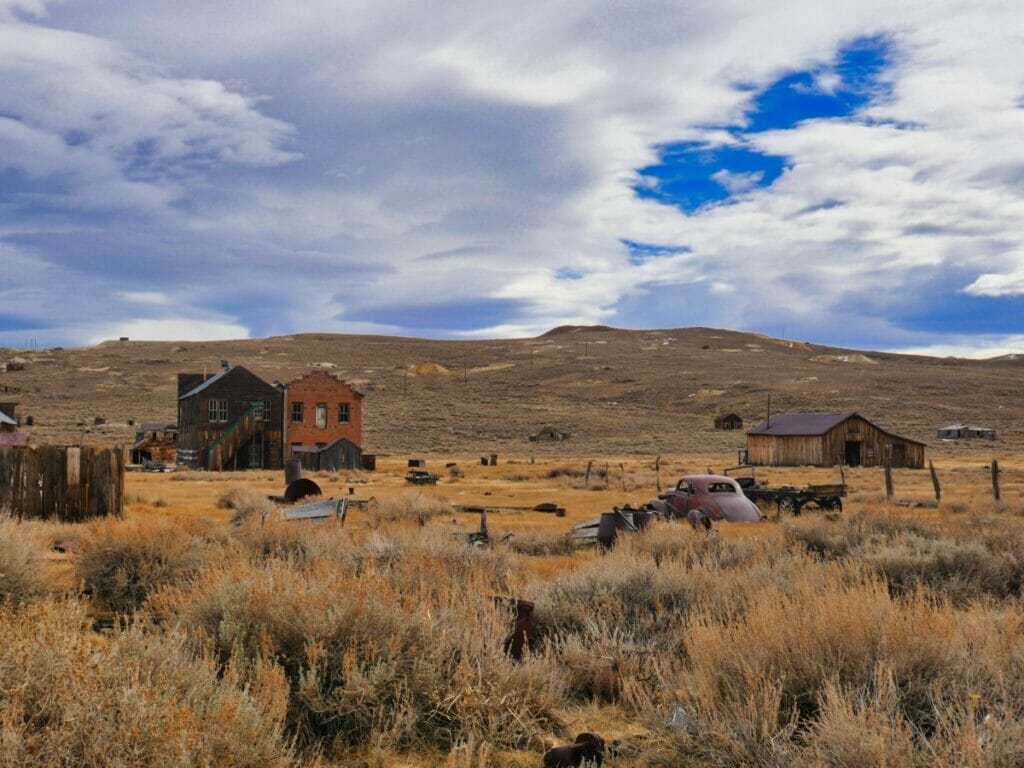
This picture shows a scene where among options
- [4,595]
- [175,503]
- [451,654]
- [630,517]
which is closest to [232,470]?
[175,503]

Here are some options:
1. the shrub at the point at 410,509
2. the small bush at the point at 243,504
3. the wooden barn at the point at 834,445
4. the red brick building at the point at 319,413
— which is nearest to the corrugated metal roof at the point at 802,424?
the wooden barn at the point at 834,445

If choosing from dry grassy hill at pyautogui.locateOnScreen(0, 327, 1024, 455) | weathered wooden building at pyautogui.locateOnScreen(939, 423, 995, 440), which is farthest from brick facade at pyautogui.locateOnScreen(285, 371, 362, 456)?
weathered wooden building at pyautogui.locateOnScreen(939, 423, 995, 440)

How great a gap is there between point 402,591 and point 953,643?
405cm

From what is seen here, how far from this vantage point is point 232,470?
145 ft

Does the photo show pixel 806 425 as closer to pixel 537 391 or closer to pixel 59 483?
pixel 59 483

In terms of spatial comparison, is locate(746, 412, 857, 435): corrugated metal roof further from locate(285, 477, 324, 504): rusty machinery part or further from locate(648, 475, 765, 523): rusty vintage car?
locate(285, 477, 324, 504): rusty machinery part

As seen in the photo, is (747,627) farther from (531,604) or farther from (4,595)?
(4,595)

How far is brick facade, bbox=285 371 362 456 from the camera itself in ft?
155

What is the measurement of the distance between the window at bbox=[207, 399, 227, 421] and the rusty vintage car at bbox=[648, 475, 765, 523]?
34076 mm

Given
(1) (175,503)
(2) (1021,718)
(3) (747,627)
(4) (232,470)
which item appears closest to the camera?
(2) (1021,718)

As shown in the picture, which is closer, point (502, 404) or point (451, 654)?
point (451, 654)

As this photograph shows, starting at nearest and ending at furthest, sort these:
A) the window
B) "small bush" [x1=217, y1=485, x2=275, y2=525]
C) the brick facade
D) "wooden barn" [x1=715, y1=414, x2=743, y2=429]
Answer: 1. "small bush" [x1=217, y1=485, x2=275, y2=525]
2. the window
3. the brick facade
4. "wooden barn" [x1=715, y1=414, x2=743, y2=429]

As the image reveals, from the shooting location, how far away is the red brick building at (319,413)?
4709 cm

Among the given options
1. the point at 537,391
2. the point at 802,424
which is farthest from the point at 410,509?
the point at 537,391
